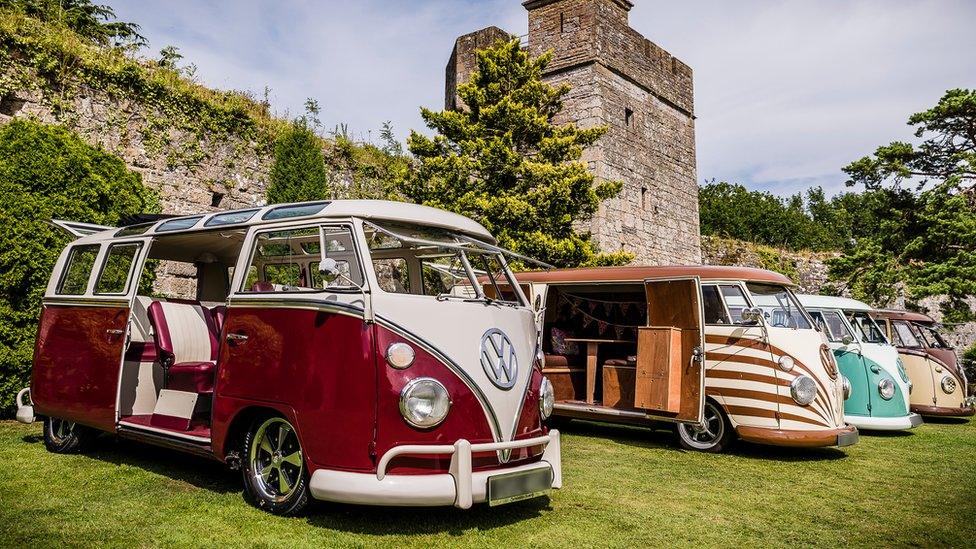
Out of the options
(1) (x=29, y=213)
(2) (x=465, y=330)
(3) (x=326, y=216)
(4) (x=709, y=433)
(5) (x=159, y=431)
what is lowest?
(4) (x=709, y=433)

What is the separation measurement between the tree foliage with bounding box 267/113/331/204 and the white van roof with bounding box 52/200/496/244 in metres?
6.90

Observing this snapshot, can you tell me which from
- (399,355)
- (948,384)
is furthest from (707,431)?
(948,384)

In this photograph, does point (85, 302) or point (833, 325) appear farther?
point (833, 325)

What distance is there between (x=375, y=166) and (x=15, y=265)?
854cm

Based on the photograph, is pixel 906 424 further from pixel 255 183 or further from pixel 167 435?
pixel 255 183

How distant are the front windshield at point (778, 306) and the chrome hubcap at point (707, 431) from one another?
4.00ft

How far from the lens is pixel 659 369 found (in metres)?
7.78

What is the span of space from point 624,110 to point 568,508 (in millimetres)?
14832

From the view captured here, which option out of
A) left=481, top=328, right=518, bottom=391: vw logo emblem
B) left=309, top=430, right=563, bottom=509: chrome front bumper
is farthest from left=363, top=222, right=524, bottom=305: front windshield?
left=309, top=430, right=563, bottom=509: chrome front bumper

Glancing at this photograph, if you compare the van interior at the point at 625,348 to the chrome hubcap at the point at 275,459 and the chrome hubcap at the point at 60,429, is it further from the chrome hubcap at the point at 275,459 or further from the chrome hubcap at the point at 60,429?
the chrome hubcap at the point at 60,429

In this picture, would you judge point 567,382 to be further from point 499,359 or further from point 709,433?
point 499,359

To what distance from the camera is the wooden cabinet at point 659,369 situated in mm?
7648

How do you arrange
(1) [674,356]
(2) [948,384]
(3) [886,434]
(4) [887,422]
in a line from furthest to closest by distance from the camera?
1. (2) [948,384]
2. (3) [886,434]
3. (4) [887,422]
4. (1) [674,356]

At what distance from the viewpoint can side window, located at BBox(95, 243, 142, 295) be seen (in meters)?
6.04
